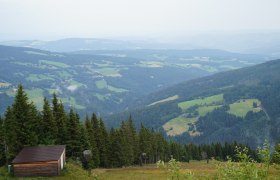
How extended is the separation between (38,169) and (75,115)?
24.8 m

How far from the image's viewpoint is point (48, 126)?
74438 mm

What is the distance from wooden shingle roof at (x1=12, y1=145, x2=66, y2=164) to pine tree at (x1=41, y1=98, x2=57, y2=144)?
1136cm

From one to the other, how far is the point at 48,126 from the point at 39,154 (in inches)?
637

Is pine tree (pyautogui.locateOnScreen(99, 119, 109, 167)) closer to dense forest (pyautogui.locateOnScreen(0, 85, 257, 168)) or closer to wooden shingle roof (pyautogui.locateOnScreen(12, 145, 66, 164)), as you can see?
dense forest (pyautogui.locateOnScreen(0, 85, 257, 168))

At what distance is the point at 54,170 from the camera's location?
56875 millimetres

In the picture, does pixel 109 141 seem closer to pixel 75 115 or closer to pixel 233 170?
pixel 75 115

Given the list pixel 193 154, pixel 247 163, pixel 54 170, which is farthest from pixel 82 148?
pixel 193 154

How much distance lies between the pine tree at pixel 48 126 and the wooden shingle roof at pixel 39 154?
1136 centimetres

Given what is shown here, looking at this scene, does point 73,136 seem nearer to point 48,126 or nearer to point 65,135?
point 65,135

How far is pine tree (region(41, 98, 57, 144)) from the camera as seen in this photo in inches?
2904

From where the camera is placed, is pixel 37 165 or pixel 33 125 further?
pixel 33 125

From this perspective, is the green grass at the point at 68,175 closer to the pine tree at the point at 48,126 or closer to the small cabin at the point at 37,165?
the small cabin at the point at 37,165

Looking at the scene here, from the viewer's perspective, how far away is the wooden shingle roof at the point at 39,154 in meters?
56.3

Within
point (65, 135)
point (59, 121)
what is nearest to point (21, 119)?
point (59, 121)
